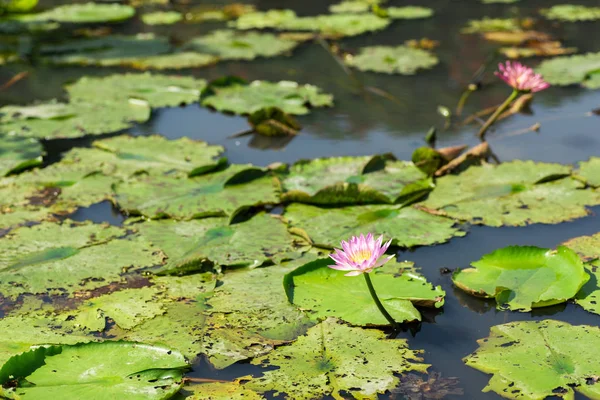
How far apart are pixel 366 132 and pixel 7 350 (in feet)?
6.12

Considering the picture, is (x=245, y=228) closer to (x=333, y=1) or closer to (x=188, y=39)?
(x=188, y=39)

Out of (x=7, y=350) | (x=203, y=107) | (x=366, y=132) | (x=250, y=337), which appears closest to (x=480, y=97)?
(x=366, y=132)

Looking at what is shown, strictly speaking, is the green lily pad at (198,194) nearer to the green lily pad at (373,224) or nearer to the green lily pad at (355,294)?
the green lily pad at (373,224)

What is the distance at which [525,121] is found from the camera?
3.09m

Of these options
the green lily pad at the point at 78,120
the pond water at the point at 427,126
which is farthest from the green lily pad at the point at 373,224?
the green lily pad at the point at 78,120

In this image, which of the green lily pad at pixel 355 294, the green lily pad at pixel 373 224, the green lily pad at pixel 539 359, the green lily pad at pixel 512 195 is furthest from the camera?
the green lily pad at pixel 512 195

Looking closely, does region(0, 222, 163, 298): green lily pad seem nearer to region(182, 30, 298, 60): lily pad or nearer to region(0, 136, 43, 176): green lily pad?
region(0, 136, 43, 176): green lily pad

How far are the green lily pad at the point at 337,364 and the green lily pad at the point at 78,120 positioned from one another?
183 cm

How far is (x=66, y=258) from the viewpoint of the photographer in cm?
204

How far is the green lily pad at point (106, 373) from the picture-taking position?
142 centimetres

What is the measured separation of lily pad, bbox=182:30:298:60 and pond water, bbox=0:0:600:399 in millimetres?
95

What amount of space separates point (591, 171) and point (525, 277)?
818mm

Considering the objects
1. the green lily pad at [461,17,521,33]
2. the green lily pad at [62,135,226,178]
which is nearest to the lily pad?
the green lily pad at [461,17,521,33]

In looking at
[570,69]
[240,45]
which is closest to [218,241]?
[570,69]
